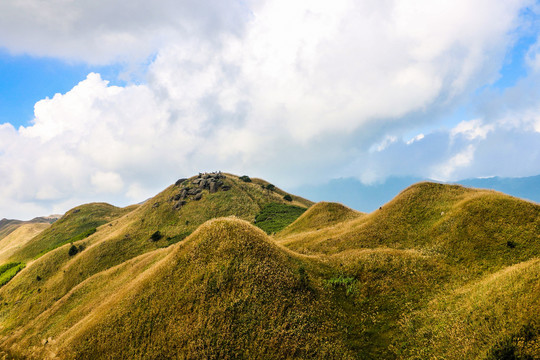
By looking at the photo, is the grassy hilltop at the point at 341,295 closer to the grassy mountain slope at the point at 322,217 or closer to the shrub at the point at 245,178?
the grassy mountain slope at the point at 322,217

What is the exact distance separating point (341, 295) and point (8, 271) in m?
111

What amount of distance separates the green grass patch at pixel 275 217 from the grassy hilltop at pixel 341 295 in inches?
1080

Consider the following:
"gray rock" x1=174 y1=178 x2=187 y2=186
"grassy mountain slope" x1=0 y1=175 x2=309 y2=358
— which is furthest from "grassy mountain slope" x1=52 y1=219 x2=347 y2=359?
"gray rock" x1=174 y1=178 x2=187 y2=186

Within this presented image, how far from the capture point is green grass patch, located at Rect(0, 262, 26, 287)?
243ft

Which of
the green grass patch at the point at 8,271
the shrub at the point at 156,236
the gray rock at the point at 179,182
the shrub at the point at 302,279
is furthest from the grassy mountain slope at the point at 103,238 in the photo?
the shrub at the point at 302,279

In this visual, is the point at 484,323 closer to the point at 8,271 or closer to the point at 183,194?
the point at 183,194

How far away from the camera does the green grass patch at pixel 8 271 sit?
73950mm

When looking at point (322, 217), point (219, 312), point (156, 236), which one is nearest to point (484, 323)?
point (219, 312)

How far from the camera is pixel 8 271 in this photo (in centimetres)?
8106

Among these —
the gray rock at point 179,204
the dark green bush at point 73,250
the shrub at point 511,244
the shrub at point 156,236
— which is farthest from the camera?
the gray rock at point 179,204

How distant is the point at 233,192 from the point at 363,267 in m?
77.6

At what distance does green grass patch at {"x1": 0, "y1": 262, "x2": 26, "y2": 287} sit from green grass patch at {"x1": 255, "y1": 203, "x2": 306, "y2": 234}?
76445mm

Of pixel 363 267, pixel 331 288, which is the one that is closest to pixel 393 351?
pixel 331 288

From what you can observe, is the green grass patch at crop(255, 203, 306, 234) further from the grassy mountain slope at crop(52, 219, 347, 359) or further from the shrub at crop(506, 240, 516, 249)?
the shrub at crop(506, 240, 516, 249)
